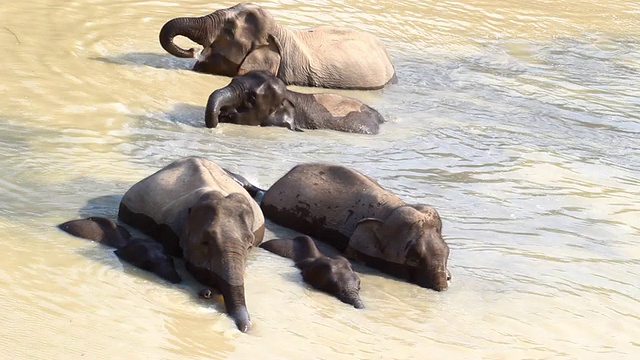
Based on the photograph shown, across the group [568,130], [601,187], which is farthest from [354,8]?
[601,187]

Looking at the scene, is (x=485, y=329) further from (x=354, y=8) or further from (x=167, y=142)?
(x=354, y=8)

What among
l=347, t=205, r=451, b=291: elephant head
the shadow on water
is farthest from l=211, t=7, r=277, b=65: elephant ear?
l=347, t=205, r=451, b=291: elephant head

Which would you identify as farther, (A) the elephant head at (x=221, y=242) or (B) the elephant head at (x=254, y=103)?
(B) the elephant head at (x=254, y=103)

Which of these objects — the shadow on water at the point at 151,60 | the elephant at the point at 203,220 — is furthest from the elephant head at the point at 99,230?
the shadow on water at the point at 151,60

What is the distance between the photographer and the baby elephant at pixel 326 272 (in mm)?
7918

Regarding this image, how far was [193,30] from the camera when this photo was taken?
14328 millimetres

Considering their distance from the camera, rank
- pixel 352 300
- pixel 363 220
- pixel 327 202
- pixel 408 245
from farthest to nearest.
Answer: pixel 327 202, pixel 363 220, pixel 408 245, pixel 352 300

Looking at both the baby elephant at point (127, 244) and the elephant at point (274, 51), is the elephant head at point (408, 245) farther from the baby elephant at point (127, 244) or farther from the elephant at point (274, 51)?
the elephant at point (274, 51)

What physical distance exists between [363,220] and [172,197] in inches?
52.3

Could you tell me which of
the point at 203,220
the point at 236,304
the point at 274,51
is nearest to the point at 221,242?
the point at 203,220

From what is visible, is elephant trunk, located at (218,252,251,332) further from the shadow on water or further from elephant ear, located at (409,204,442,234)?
the shadow on water

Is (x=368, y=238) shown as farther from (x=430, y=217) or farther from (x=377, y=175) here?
(x=377, y=175)

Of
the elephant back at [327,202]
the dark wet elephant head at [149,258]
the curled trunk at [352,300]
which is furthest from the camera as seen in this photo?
the elephant back at [327,202]

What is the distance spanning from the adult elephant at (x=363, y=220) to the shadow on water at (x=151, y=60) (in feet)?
16.1
